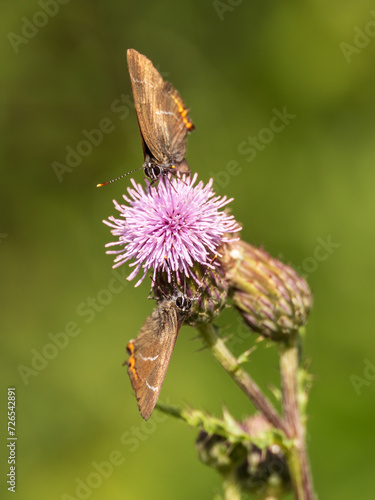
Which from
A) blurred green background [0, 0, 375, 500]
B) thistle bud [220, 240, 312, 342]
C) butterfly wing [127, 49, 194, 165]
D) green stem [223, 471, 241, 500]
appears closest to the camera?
butterfly wing [127, 49, 194, 165]

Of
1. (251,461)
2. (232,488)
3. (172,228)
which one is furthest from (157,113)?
(232,488)

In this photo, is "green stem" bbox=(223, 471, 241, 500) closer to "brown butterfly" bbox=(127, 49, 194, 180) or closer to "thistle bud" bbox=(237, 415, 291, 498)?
"thistle bud" bbox=(237, 415, 291, 498)

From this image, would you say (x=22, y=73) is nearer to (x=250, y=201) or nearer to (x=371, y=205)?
(x=250, y=201)

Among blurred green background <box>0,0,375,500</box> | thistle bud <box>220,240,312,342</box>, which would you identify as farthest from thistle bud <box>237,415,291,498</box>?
blurred green background <box>0,0,375,500</box>

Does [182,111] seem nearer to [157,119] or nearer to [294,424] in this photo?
[157,119]

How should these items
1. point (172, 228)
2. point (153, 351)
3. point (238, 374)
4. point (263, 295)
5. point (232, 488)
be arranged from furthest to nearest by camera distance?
point (232, 488), point (263, 295), point (238, 374), point (172, 228), point (153, 351)

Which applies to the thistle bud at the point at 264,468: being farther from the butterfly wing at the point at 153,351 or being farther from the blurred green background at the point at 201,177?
the blurred green background at the point at 201,177

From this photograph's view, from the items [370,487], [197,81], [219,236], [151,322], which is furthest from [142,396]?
[197,81]
